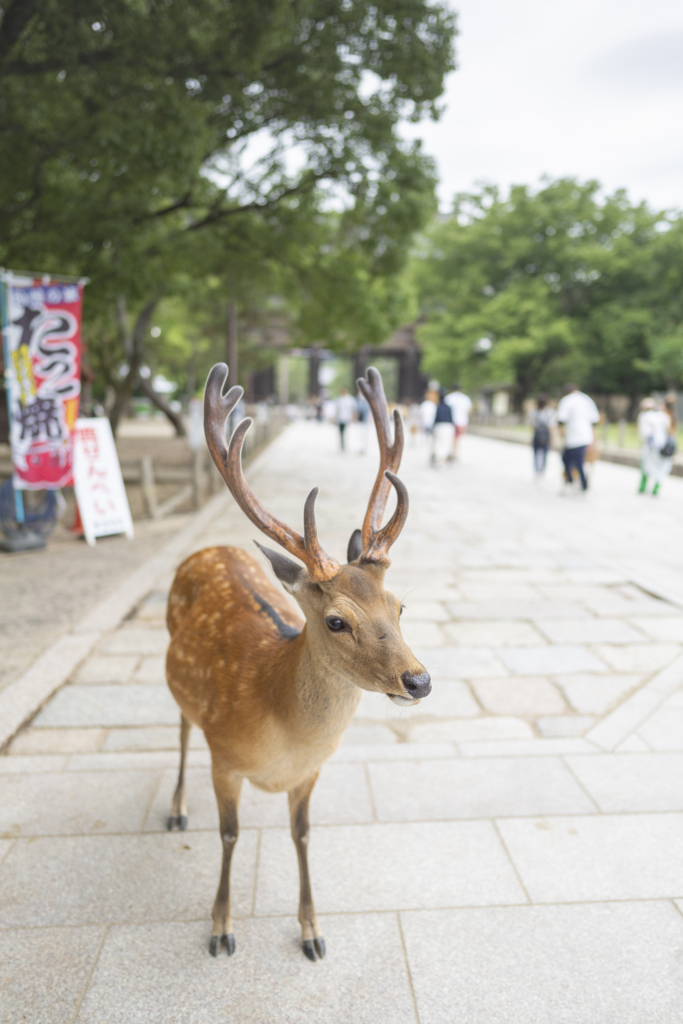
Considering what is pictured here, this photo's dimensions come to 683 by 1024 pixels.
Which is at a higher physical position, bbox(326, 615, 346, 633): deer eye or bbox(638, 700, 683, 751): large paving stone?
bbox(326, 615, 346, 633): deer eye

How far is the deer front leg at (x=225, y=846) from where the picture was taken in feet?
6.91

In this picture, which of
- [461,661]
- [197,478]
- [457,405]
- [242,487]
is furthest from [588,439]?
[242,487]

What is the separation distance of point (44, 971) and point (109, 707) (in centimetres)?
174

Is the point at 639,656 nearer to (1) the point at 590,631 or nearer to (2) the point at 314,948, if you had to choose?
(1) the point at 590,631

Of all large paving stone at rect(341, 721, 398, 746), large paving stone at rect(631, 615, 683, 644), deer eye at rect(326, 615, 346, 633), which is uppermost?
deer eye at rect(326, 615, 346, 633)

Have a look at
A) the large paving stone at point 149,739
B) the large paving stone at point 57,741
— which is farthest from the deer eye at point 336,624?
the large paving stone at point 57,741

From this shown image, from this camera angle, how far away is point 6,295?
21.4ft

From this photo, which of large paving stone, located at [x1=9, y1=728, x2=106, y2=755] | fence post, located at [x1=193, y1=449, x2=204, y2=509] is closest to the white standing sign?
fence post, located at [x1=193, y1=449, x2=204, y2=509]

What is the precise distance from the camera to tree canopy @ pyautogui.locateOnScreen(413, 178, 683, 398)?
32062 mm

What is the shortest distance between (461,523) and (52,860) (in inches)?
283

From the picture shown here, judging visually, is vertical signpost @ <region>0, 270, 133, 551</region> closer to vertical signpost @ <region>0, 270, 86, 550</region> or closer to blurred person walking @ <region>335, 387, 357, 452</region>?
vertical signpost @ <region>0, 270, 86, 550</region>

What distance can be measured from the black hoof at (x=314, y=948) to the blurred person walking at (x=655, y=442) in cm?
1058

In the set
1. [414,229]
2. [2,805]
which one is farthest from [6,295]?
[414,229]

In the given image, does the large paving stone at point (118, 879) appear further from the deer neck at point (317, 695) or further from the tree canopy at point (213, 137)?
the tree canopy at point (213, 137)
